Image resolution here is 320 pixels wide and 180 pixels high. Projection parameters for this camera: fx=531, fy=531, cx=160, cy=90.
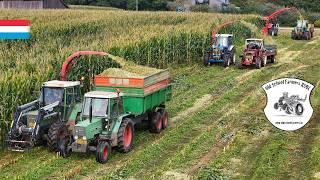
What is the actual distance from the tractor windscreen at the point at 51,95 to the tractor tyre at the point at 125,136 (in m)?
1.91

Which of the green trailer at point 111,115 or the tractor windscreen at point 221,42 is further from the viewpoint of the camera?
the tractor windscreen at point 221,42

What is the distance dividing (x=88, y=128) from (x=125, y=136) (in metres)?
1.43

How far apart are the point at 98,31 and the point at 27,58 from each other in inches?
584

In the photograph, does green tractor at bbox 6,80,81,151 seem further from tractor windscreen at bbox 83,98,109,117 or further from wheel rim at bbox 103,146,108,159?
wheel rim at bbox 103,146,108,159

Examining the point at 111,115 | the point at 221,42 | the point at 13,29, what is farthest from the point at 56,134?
the point at 221,42

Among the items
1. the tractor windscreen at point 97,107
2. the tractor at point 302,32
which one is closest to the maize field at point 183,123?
the tractor windscreen at point 97,107

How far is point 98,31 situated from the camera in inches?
1346

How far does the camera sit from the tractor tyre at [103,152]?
521 inches

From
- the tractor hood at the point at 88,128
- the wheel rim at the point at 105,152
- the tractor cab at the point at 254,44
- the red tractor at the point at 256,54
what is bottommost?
the wheel rim at the point at 105,152

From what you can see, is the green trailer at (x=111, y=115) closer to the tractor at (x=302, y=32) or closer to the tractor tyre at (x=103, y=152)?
the tractor tyre at (x=103, y=152)

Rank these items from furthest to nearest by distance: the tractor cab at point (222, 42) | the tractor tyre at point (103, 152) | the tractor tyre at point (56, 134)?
1. the tractor cab at point (222, 42)
2. the tractor tyre at point (56, 134)
3. the tractor tyre at point (103, 152)

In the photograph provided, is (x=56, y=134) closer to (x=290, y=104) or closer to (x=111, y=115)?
(x=111, y=115)

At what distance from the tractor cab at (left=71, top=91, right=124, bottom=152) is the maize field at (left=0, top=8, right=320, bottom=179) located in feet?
2.41

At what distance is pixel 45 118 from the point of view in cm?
1405
